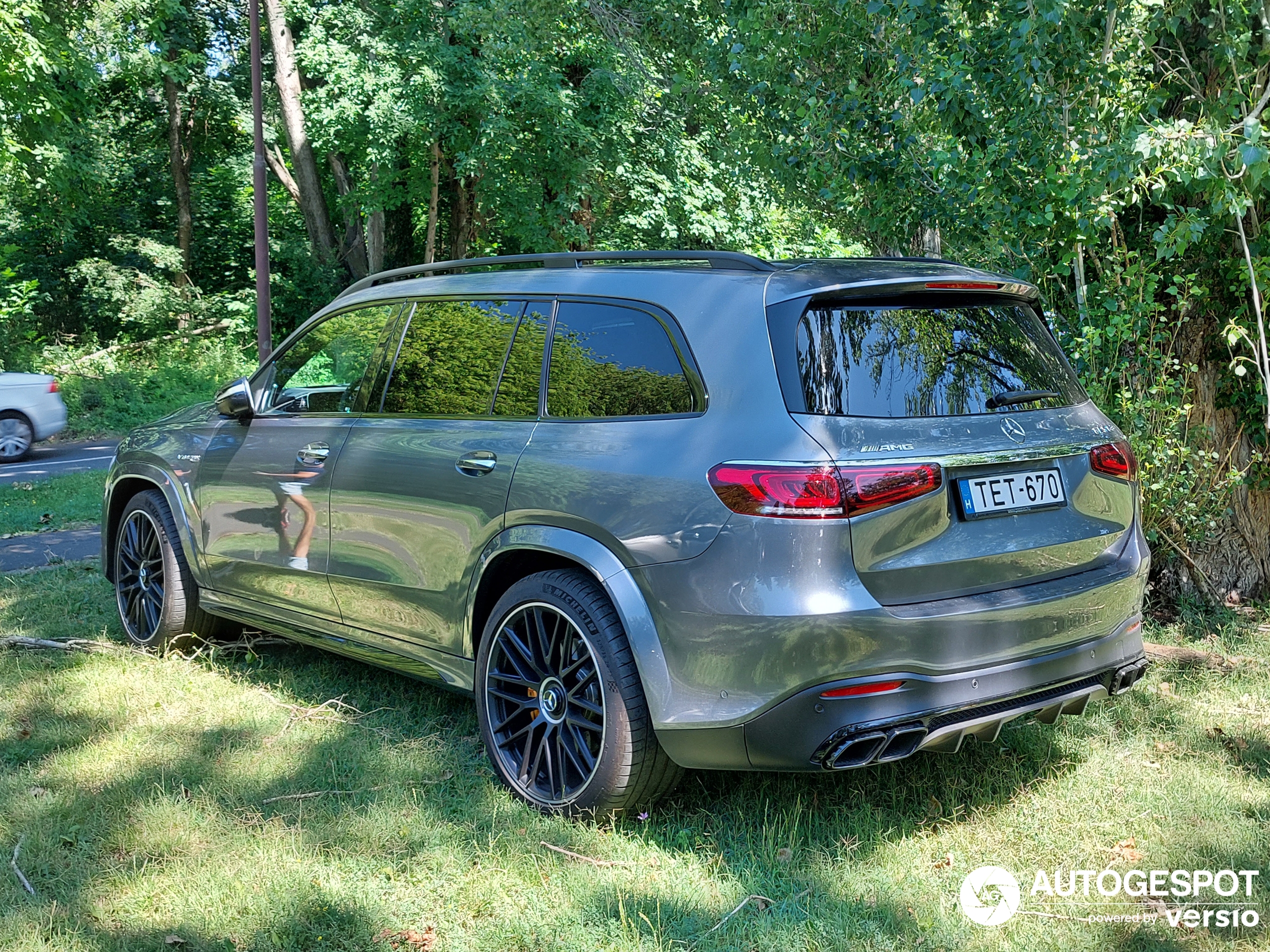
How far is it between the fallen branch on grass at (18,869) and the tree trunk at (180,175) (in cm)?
2537

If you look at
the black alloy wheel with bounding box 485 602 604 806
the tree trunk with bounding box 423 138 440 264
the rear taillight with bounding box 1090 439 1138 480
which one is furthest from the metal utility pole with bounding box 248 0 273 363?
the rear taillight with bounding box 1090 439 1138 480

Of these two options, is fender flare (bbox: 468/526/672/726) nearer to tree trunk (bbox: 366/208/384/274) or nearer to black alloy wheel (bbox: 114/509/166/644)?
black alloy wheel (bbox: 114/509/166/644)

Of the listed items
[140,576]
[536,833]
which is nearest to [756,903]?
[536,833]

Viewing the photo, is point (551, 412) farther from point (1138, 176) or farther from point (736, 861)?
point (1138, 176)

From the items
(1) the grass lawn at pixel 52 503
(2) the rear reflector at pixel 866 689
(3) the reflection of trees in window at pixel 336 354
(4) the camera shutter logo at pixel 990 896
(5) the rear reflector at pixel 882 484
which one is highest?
(3) the reflection of trees in window at pixel 336 354

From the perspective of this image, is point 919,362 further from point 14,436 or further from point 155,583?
point 14,436

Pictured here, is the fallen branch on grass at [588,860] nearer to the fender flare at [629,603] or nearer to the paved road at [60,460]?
the fender flare at [629,603]

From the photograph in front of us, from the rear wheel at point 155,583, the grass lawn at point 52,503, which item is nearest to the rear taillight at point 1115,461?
the rear wheel at point 155,583

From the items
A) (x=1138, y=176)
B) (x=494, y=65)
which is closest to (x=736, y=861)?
(x=1138, y=176)

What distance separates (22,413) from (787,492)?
16.1 meters

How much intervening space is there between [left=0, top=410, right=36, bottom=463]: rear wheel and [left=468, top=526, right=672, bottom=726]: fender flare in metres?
15.1

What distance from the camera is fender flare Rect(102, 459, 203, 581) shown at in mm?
5371

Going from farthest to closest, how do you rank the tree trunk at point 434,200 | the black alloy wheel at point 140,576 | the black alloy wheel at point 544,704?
1. the tree trunk at point 434,200
2. the black alloy wheel at point 140,576
3. the black alloy wheel at point 544,704

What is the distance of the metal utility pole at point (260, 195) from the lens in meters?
17.2
